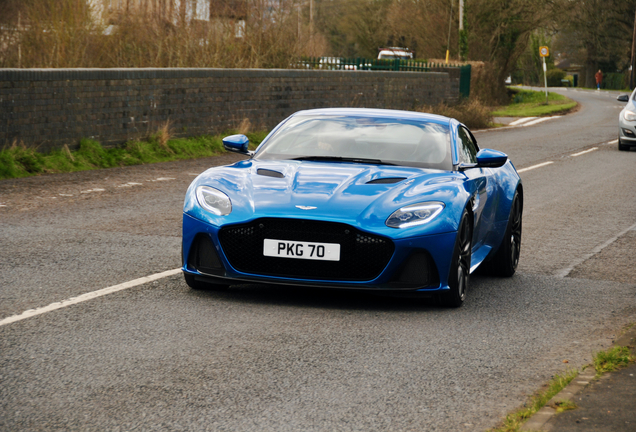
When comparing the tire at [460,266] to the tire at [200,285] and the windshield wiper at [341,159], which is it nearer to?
the windshield wiper at [341,159]

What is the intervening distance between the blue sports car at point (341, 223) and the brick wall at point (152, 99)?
8.65m

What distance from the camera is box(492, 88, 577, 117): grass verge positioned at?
4094 centimetres

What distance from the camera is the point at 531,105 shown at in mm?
47938

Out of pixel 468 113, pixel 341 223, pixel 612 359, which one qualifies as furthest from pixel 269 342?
pixel 468 113

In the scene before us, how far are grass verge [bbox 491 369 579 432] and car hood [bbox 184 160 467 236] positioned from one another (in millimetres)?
1562

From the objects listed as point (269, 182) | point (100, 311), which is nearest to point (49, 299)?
point (100, 311)

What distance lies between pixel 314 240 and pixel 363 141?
152cm

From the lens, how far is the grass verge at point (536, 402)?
3803mm

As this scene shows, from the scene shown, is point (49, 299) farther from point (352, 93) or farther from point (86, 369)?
point (352, 93)

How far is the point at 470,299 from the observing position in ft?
21.7

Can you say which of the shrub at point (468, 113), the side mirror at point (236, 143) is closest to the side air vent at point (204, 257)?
the side mirror at point (236, 143)

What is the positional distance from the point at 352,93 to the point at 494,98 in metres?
22.8

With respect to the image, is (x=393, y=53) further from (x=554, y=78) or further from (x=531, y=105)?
(x=554, y=78)

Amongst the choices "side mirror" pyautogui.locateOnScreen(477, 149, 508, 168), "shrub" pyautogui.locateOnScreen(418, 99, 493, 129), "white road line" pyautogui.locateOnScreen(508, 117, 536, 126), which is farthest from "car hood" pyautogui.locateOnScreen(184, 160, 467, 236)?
"white road line" pyautogui.locateOnScreen(508, 117, 536, 126)
